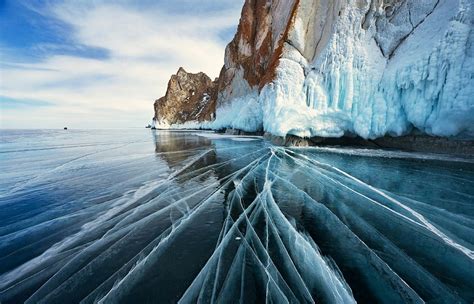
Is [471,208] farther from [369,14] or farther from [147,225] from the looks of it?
[369,14]

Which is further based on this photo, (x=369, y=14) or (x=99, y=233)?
(x=369, y=14)

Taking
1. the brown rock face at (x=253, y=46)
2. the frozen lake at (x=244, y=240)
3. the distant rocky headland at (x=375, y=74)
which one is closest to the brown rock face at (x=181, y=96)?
the brown rock face at (x=253, y=46)

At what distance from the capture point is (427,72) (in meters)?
10.8

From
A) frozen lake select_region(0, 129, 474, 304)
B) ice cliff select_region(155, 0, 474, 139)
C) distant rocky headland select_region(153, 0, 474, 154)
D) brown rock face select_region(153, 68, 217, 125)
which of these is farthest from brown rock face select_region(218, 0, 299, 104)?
brown rock face select_region(153, 68, 217, 125)

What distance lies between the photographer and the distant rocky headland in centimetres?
1011

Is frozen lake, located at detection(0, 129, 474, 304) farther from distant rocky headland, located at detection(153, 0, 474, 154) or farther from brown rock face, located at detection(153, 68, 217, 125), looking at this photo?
brown rock face, located at detection(153, 68, 217, 125)

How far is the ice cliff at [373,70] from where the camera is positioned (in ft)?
33.1

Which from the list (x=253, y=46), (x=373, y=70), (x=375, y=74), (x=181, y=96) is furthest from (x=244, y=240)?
(x=181, y=96)

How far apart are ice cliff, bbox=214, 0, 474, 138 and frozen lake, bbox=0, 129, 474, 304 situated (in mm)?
4234

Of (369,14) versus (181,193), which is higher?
(369,14)

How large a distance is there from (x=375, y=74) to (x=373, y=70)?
316mm

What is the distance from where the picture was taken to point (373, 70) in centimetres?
1406

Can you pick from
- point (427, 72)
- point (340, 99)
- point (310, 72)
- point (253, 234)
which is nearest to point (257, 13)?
point (310, 72)

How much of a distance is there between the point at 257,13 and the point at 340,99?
2401 cm
